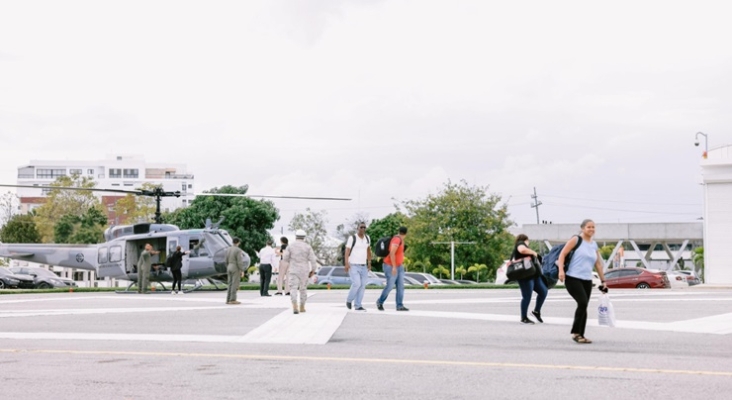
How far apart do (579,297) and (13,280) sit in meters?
47.9

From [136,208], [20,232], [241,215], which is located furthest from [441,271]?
[20,232]

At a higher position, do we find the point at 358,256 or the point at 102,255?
the point at 358,256

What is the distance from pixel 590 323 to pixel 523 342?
12.3 feet

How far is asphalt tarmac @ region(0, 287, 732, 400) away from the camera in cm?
829

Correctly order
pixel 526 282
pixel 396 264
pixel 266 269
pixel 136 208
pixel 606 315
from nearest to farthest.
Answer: pixel 606 315 → pixel 526 282 → pixel 396 264 → pixel 266 269 → pixel 136 208

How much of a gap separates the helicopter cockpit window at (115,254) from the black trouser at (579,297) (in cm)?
2498

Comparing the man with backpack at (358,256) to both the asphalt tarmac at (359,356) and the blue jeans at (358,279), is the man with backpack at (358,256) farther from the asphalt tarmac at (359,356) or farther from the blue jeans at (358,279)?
the asphalt tarmac at (359,356)

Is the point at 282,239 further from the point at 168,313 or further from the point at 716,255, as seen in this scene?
the point at 716,255

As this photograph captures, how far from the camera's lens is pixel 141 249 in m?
34.8

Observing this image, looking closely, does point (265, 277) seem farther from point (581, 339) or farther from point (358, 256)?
point (581, 339)

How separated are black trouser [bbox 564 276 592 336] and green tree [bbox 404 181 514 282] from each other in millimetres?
51352

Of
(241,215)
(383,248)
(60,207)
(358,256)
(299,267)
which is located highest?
(60,207)

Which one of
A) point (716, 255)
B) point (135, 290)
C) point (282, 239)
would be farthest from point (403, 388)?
point (716, 255)

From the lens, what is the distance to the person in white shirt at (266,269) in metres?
25.8
